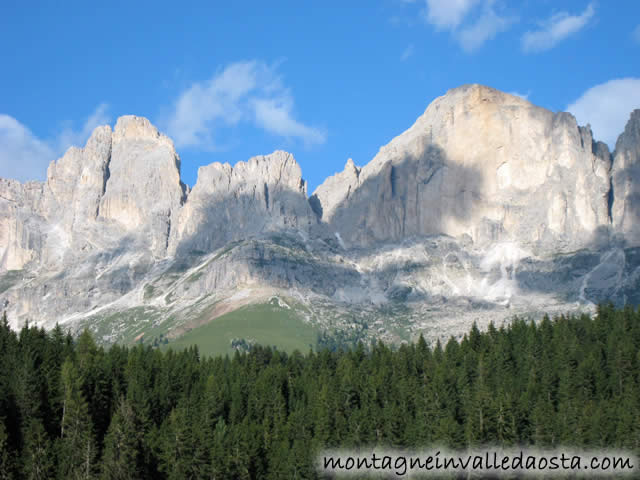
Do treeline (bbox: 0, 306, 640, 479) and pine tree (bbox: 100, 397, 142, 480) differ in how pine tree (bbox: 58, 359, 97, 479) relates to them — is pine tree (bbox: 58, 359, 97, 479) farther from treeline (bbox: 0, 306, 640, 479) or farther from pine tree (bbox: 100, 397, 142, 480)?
pine tree (bbox: 100, 397, 142, 480)

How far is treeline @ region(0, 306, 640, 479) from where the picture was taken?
A: 114 m

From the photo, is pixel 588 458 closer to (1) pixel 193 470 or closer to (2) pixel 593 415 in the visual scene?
(2) pixel 593 415

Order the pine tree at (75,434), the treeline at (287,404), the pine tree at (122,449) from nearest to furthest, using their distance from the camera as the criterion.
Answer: the pine tree at (75,434) < the pine tree at (122,449) < the treeline at (287,404)

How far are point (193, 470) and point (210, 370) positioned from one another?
1927 inches

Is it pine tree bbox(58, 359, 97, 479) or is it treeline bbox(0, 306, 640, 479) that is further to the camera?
treeline bbox(0, 306, 640, 479)

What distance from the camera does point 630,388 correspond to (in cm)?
13375

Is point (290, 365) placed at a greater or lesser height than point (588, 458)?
greater

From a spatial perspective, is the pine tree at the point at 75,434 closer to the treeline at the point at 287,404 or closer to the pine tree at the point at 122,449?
the treeline at the point at 287,404

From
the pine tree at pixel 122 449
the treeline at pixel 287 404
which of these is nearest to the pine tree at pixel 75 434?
the treeline at pixel 287 404

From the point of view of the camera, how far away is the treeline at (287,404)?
375ft

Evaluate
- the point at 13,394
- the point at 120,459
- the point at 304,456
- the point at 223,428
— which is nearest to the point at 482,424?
the point at 304,456

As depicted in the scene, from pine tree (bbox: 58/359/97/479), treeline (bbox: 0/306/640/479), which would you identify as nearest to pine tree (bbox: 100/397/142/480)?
treeline (bbox: 0/306/640/479)

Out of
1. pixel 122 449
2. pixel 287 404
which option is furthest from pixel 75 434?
pixel 287 404

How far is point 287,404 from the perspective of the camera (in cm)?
14975
